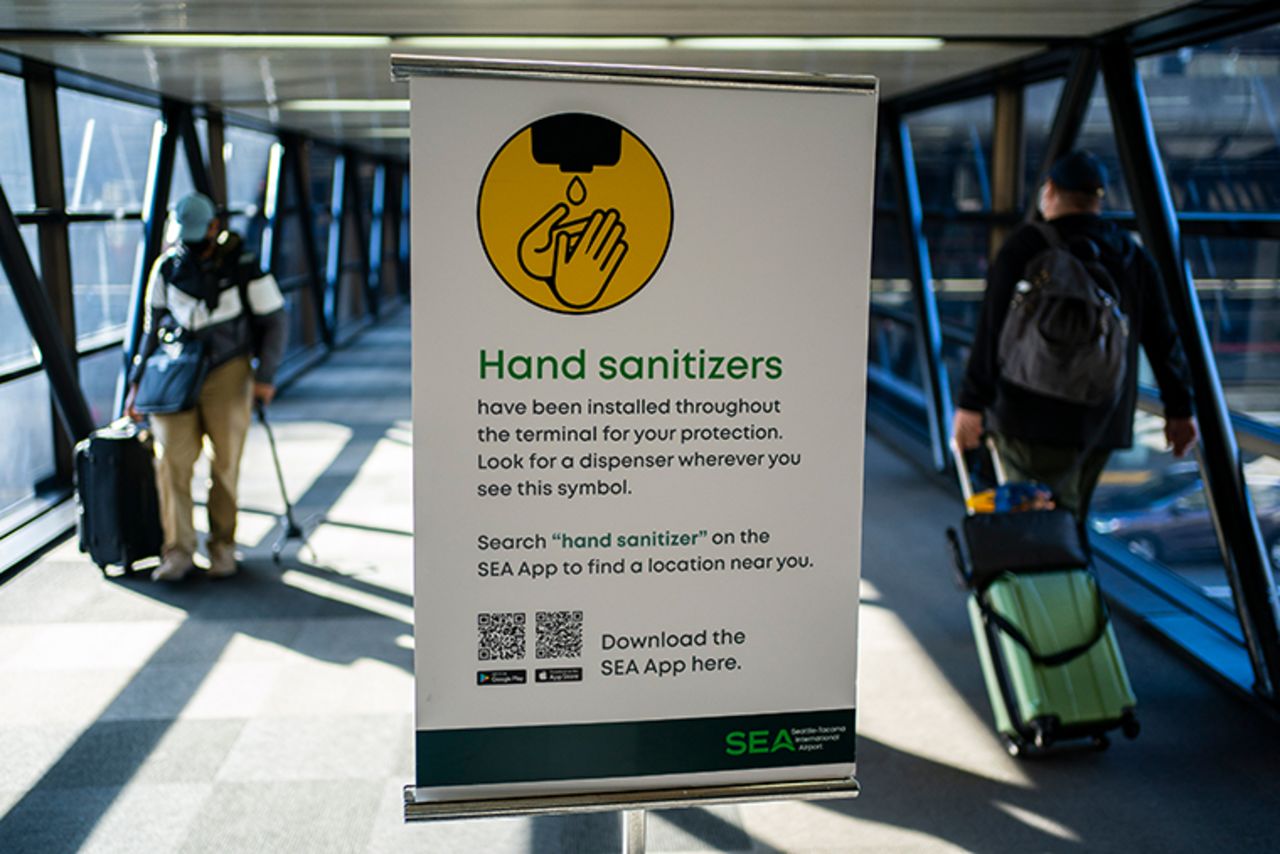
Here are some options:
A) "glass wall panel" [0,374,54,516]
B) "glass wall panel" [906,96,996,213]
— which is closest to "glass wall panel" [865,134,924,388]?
"glass wall panel" [906,96,996,213]

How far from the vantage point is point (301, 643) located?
5.30 metres

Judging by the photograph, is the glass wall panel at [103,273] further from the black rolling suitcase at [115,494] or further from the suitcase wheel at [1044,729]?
the suitcase wheel at [1044,729]

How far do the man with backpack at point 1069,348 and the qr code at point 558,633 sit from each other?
2.44 m

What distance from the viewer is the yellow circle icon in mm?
2195

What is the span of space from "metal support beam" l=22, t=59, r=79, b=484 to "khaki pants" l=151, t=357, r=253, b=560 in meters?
1.70

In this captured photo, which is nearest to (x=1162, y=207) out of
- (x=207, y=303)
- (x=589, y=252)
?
(x=589, y=252)

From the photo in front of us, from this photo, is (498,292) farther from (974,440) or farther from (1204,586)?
(1204,586)

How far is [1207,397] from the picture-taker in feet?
16.0

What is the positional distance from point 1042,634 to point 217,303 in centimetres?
393

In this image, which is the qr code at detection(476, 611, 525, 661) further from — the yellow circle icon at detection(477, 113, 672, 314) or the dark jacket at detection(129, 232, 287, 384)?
the dark jacket at detection(129, 232, 287, 384)

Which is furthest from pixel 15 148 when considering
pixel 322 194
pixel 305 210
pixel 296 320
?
pixel 322 194

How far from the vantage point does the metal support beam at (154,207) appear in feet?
29.3

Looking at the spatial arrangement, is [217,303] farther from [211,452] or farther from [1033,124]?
[1033,124]

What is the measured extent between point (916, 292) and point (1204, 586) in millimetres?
3641
